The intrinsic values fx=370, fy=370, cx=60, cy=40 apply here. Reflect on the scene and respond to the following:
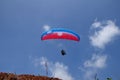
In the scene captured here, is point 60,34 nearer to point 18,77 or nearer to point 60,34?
point 60,34

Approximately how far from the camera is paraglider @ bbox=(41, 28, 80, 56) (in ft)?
135

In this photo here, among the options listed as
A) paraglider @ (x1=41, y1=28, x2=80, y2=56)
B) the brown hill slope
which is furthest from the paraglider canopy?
the brown hill slope

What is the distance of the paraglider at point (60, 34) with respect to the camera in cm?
4128

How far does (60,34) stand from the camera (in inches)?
1640

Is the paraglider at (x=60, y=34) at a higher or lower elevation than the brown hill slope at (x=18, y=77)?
higher

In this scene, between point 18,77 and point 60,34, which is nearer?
point 60,34

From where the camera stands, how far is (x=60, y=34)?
41.7m

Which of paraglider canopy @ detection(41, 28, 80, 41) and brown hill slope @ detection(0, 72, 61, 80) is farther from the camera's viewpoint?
brown hill slope @ detection(0, 72, 61, 80)

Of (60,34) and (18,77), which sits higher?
(60,34)

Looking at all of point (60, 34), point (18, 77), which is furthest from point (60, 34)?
point (18, 77)

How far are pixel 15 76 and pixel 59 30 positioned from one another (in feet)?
24.6

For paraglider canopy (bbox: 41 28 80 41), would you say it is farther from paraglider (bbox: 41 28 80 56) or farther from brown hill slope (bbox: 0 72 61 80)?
brown hill slope (bbox: 0 72 61 80)

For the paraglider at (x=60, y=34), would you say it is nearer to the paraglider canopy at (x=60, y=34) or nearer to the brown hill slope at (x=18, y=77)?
the paraglider canopy at (x=60, y=34)

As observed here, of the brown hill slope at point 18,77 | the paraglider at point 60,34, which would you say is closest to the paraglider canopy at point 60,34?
the paraglider at point 60,34
